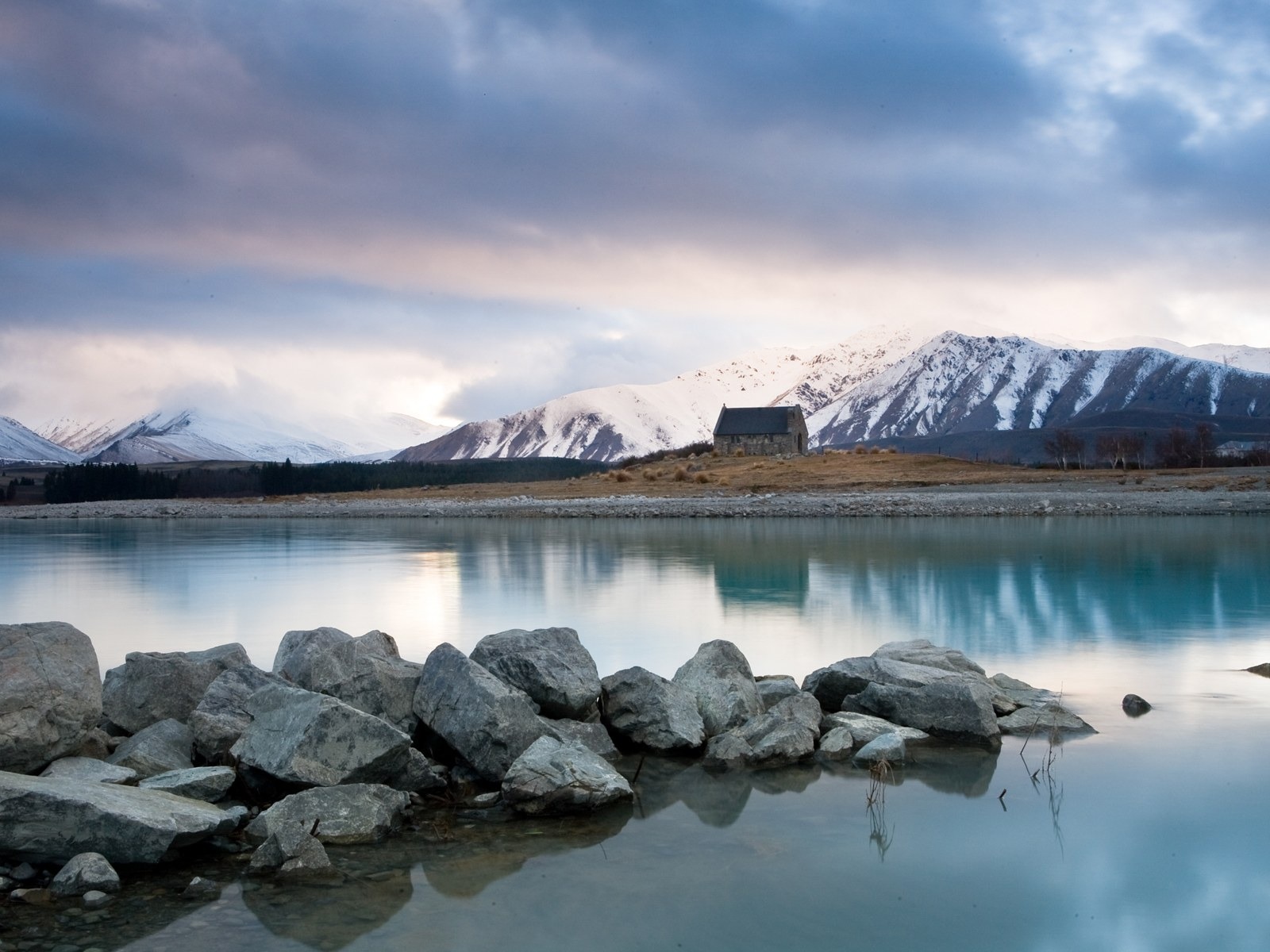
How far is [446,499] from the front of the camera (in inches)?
3140

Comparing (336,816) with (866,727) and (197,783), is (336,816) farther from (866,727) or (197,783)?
(866,727)

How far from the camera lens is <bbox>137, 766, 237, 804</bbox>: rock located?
7.86 m

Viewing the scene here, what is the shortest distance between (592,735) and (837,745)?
220 centimetres

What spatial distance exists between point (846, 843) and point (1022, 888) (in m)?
1.19

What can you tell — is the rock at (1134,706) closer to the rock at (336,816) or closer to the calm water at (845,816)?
the calm water at (845,816)

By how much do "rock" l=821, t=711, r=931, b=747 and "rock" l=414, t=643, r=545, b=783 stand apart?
2.93 metres

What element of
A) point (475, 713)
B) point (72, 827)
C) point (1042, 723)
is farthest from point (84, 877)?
point (1042, 723)

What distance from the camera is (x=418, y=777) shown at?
8.36 m

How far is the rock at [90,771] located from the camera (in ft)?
26.4

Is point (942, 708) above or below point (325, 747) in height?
below

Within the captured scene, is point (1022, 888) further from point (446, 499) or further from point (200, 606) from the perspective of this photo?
point (446, 499)

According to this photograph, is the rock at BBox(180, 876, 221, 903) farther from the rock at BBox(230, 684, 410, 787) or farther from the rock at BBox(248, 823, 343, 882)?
the rock at BBox(230, 684, 410, 787)

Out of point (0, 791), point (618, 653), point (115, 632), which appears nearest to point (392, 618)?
point (115, 632)

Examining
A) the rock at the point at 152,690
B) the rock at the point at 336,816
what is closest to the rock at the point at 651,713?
the rock at the point at 336,816
